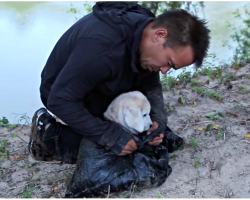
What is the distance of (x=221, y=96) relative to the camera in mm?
4152

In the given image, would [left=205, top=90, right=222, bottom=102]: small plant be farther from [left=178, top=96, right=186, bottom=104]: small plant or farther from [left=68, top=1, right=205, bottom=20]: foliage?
[left=68, top=1, right=205, bottom=20]: foliage

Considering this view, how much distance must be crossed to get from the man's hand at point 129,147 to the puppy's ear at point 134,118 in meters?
0.10

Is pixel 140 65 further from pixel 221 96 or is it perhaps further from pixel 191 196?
pixel 221 96

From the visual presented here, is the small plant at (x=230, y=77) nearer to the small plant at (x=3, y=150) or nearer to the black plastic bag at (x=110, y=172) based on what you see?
the black plastic bag at (x=110, y=172)

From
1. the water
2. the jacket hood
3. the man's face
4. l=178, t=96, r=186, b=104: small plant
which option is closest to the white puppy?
the man's face

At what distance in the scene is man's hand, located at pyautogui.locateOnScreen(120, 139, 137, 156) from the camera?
8.86 feet

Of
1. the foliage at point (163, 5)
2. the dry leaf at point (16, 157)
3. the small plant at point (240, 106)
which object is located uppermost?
the small plant at point (240, 106)

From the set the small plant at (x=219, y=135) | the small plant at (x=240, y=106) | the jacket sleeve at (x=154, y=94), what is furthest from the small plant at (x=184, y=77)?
→ the jacket sleeve at (x=154, y=94)

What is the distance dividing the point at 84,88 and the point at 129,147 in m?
0.47

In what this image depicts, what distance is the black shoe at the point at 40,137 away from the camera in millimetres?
3125

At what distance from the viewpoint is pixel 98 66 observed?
246 cm

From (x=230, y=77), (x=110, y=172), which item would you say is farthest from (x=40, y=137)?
(x=230, y=77)

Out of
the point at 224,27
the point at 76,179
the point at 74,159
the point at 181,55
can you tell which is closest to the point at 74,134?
the point at 74,159

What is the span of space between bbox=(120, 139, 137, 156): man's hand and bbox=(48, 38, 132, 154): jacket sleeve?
0.02m
